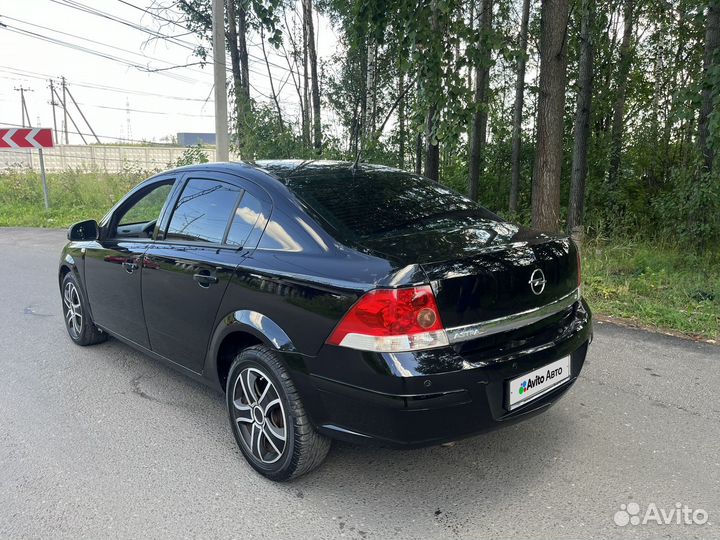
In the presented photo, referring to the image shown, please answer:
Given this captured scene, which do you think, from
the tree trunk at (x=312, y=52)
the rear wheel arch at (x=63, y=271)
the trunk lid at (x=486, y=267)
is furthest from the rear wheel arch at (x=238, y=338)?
the tree trunk at (x=312, y=52)

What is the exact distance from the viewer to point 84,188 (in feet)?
57.4

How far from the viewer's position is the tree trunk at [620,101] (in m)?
11.1

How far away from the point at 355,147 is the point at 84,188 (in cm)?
955

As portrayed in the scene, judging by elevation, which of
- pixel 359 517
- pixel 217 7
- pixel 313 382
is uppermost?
pixel 217 7

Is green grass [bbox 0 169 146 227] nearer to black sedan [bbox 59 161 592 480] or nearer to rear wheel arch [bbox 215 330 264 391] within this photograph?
black sedan [bbox 59 161 592 480]

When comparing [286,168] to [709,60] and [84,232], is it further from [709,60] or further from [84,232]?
[709,60]

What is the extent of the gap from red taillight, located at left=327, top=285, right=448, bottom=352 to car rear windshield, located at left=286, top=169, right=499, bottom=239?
49 centimetres

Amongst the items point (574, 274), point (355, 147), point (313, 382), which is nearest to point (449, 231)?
point (574, 274)

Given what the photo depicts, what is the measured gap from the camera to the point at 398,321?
2.28 metres

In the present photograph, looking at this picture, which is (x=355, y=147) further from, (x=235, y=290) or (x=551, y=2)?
(x=235, y=290)

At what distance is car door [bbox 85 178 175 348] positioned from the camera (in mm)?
3781

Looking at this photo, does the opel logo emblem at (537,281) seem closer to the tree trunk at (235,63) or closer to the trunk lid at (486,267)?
the trunk lid at (486,267)

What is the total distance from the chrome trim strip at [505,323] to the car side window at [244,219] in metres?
1.27

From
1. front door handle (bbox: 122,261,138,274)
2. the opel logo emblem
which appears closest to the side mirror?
front door handle (bbox: 122,261,138,274)
